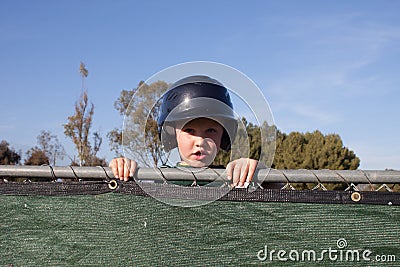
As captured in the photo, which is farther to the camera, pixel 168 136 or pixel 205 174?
pixel 205 174

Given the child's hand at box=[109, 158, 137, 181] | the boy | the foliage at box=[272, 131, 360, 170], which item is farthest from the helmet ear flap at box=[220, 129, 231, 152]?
the foliage at box=[272, 131, 360, 170]

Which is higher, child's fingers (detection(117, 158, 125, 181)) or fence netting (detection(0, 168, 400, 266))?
child's fingers (detection(117, 158, 125, 181))

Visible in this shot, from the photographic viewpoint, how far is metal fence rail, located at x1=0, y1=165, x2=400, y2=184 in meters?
2.25

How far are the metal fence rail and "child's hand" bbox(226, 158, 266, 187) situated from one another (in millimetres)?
45

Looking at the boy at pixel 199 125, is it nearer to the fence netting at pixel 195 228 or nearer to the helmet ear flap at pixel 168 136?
the helmet ear flap at pixel 168 136

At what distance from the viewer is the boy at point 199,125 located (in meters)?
1.95

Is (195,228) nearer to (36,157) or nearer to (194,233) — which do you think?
(194,233)

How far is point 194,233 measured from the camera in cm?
225

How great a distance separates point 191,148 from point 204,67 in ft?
1.28

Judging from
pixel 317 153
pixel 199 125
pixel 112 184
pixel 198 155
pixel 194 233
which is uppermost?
pixel 317 153

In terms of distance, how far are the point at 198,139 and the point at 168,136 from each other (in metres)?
0.12

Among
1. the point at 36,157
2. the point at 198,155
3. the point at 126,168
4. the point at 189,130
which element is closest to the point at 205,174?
the point at 198,155

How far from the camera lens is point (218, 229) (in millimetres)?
2246

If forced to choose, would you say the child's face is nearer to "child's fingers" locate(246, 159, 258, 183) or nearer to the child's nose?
the child's nose
